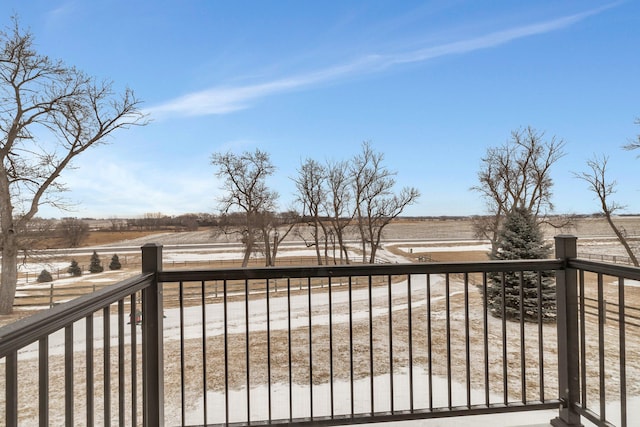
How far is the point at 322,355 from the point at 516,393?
7.26ft

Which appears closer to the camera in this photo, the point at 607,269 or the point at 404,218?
the point at 607,269

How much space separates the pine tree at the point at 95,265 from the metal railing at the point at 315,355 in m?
1.36

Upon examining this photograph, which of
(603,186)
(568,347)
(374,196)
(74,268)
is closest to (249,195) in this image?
(374,196)

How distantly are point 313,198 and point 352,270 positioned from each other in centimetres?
615

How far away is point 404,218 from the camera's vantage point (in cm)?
855

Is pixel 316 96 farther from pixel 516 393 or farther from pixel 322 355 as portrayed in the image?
pixel 516 393

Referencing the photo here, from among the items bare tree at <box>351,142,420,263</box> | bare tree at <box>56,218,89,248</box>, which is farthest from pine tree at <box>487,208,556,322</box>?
bare tree at <box>56,218,89,248</box>

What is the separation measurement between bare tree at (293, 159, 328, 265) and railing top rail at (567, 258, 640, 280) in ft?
18.8

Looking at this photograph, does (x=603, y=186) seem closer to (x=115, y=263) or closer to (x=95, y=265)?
(x=115, y=263)

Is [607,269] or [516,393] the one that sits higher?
[607,269]

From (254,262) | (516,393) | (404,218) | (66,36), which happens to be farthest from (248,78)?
(516,393)

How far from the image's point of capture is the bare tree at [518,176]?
28.0 ft

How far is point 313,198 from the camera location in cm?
779

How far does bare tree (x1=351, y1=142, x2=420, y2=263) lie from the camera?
8.30 meters
